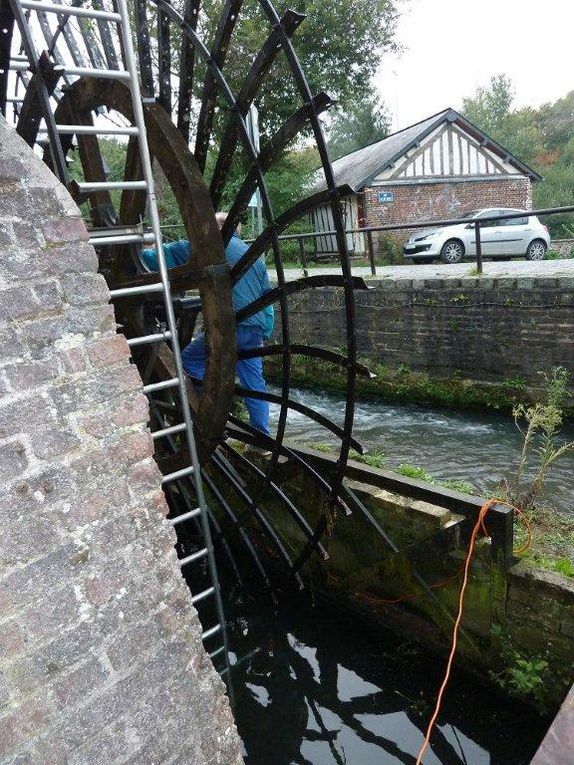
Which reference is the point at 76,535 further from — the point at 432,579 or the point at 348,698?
the point at 348,698

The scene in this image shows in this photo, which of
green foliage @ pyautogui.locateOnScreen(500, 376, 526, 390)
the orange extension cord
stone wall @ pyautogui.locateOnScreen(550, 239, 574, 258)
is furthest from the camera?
stone wall @ pyautogui.locateOnScreen(550, 239, 574, 258)

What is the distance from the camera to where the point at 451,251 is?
1411 centimetres

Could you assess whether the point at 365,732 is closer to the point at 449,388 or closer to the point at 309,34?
the point at 449,388

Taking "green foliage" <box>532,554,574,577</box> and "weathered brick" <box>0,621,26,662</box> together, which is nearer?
"weathered brick" <box>0,621,26,662</box>

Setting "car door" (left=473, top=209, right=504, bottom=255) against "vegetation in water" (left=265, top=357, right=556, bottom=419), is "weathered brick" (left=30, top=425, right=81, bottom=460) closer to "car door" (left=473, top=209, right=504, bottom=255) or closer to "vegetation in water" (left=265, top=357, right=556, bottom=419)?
"vegetation in water" (left=265, top=357, right=556, bottom=419)

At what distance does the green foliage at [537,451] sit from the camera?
4250 mm

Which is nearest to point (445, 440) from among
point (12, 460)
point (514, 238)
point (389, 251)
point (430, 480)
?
point (430, 480)

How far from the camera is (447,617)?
3.81 m

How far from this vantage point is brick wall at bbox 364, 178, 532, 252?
18047 millimetres

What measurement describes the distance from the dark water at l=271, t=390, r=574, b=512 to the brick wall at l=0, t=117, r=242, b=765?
4.12 m

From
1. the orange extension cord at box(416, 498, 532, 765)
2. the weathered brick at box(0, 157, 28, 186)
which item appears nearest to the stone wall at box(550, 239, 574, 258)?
the orange extension cord at box(416, 498, 532, 765)

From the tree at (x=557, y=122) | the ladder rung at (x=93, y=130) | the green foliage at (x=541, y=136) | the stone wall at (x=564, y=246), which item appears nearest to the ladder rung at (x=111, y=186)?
the ladder rung at (x=93, y=130)

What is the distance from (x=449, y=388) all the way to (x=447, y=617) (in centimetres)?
500

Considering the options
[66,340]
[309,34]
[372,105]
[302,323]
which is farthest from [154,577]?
[372,105]
